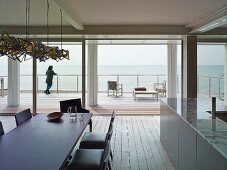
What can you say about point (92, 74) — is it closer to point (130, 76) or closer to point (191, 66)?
point (130, 76)

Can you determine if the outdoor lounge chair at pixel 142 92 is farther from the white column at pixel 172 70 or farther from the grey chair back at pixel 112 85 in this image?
the white column at pixel 172 70

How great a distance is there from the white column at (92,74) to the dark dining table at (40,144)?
5771 mm

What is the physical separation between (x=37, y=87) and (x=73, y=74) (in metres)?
1.12

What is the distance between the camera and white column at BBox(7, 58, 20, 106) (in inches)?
362

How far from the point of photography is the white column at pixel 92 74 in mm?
9711

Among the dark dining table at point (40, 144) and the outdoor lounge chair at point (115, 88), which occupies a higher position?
the outdoor lounge chair at point (115, 88)

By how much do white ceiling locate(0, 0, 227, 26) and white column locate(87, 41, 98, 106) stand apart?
288 centimetres

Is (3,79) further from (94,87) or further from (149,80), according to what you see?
(149,80)

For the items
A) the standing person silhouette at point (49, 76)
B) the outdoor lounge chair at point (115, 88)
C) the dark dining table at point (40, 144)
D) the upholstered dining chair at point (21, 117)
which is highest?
the standing person silhouette at point (49, 76)

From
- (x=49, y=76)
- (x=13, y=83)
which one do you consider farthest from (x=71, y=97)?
(x=13, y=83)

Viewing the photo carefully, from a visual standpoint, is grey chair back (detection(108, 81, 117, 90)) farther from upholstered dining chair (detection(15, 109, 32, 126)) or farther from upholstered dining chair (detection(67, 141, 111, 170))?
upholstered dining chair (detection(67, 141, 111, 170))

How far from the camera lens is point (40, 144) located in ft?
8.87

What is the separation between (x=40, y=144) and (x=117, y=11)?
333 centimetres

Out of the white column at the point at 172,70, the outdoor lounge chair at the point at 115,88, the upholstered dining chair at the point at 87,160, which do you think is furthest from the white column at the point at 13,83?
the upholstered dining chair at the point at 87,160
